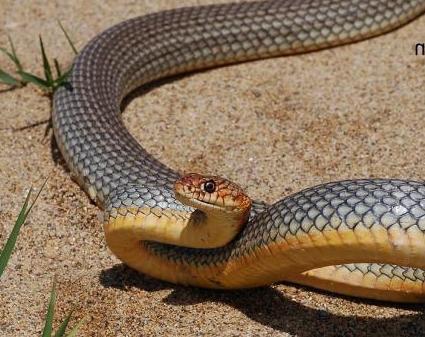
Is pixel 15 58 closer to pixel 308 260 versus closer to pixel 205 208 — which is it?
pixel 205 208

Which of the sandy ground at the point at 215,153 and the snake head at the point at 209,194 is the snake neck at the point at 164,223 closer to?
the snake head at the point at 209,194

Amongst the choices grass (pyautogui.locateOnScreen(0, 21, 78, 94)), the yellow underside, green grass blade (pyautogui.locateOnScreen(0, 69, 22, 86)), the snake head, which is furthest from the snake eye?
green grass blade (pyautogui.locateOnScreen(0, 69, 22, 86))

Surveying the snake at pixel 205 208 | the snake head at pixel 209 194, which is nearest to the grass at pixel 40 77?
the snake at pixel 205 208

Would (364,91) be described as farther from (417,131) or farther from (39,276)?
(39,276)

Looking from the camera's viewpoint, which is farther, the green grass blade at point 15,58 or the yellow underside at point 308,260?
the green grass blade at point 15,58

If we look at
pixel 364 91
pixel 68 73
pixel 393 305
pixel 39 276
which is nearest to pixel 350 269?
pixel 393 305

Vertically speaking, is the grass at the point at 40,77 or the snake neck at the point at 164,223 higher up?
the snake neck at the point at 164,223

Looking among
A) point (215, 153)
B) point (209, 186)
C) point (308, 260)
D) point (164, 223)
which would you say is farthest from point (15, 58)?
point (308, 260)
